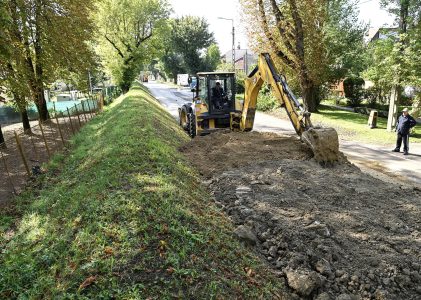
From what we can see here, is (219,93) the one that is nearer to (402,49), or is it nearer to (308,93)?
(402,49)

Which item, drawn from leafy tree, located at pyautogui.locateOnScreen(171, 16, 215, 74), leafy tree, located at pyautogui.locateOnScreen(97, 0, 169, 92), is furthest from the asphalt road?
leafy tree, located at pyautogui.locateOnScreen(171, 16, 215, 74)

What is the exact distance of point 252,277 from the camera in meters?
4.35

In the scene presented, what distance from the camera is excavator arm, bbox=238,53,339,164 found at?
28.5ft

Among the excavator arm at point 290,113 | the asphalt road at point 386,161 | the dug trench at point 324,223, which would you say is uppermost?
the excavator arm at point 290,113

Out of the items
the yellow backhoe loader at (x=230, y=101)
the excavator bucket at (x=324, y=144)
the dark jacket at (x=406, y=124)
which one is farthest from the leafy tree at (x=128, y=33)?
the excavator bucket at (x=324, y=144)

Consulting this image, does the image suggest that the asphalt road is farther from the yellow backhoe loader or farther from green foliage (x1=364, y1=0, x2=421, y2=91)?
green foliage (x1=364, y1=0, x2=421, y2=91)

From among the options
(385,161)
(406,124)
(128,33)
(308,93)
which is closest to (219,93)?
(385,161)

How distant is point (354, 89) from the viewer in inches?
1146

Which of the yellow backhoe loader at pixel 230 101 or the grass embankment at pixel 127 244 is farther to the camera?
the yellow backhoe loader at pixel 230 101

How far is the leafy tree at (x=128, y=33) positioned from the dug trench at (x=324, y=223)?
28.3 meters

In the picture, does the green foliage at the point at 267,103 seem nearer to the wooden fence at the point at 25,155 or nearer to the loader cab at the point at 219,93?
the loader cab at the point at 219,93

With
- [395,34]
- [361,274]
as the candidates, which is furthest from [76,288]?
[395,34]

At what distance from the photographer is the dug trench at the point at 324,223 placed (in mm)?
4383

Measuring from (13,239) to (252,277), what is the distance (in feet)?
14.1
